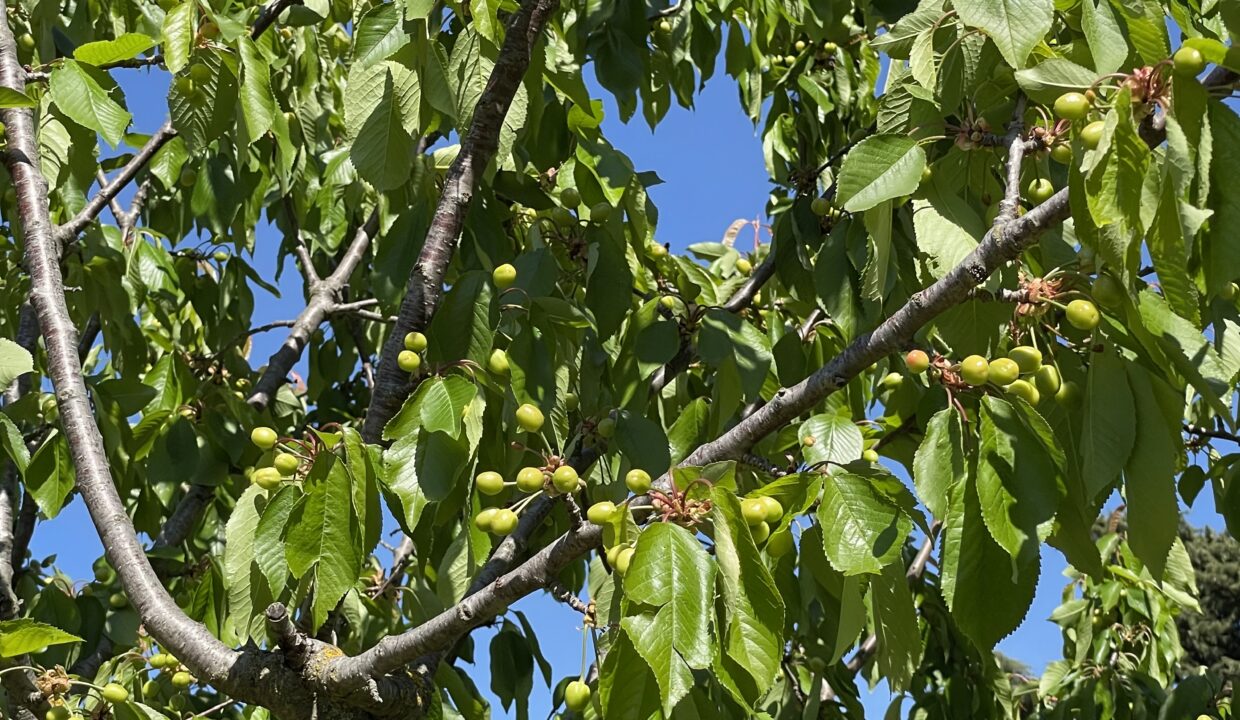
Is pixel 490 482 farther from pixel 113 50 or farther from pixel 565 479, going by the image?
pixel 113 50

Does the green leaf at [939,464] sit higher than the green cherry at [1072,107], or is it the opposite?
the green cherry at [1072,107]

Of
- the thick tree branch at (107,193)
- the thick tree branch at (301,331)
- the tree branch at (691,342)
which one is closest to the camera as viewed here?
the thick tree branch at (107,193)

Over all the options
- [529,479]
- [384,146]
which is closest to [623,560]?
[529,479]

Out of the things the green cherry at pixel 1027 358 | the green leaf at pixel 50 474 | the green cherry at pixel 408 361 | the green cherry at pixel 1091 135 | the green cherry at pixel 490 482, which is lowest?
the green cherry at pixel 1027 358

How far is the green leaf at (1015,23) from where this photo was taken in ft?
4.89

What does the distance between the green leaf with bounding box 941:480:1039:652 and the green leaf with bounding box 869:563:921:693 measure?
10 centimetres

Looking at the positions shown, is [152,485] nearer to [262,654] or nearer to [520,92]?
[262,654]

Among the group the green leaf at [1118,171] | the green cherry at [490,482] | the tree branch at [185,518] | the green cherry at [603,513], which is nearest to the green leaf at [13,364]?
the green cherry at [490,482]

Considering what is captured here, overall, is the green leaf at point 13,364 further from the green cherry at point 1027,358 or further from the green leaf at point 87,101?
the green cherry at point 1027,358

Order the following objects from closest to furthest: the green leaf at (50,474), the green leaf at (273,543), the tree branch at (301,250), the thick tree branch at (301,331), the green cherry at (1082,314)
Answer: the green cherry at (1082,314)
the green leaf at (273,543)
the green leaf at (50,474)
the thick tree branch at (301,331)
the tree branch at (301,250)

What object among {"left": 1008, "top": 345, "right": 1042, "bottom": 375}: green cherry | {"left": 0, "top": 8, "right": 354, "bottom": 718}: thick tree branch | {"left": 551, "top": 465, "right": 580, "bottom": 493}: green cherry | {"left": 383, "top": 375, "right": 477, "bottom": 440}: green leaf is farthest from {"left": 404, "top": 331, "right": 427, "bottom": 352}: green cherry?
{"left": 1008, "top": 345, "right": 1042, "bottom": 375}: green cherry

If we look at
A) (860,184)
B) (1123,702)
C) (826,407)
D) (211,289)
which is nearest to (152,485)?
(211,289)

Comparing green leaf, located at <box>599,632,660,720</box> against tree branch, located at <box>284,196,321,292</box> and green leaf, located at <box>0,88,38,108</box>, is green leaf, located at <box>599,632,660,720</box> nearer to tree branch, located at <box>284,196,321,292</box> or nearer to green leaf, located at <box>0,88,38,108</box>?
green leaf, located at <box>0,88,38,108</box>

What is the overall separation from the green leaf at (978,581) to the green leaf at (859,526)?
2.4 inches
